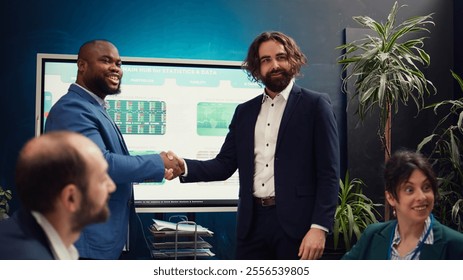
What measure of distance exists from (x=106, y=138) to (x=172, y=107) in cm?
129

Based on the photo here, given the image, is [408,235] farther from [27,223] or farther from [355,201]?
[355,201]

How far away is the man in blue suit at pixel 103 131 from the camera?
140cm

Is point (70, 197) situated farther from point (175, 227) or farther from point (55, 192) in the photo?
point (175, 227)

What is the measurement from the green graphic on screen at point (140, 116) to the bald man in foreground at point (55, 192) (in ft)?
5.34

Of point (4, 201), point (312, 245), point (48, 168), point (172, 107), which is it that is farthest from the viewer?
point (172, 107)

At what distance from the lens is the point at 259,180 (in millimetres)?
1699

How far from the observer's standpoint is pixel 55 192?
100 cm

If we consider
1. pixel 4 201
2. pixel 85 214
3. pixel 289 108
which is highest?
pixel 289 108

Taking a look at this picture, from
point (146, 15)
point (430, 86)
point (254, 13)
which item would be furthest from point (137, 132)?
point (430, 86)

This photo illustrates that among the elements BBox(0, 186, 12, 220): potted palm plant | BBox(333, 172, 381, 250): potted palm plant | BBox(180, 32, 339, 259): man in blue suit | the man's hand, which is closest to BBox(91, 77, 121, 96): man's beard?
BBox(180, 32, 339, 259): man in blue suit

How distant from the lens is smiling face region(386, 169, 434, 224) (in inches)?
50.0

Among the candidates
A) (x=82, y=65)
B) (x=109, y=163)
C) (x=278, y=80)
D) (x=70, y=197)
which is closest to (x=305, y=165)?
(x=278, y=80)

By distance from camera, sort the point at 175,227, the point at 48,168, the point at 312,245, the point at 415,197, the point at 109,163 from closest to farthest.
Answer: the point at 48,168 → the point at 415,197 → the point at 109,163 → the point at 312,245 → the point at 175,227

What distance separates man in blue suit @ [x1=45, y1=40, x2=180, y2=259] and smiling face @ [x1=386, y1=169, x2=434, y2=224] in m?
0.68
